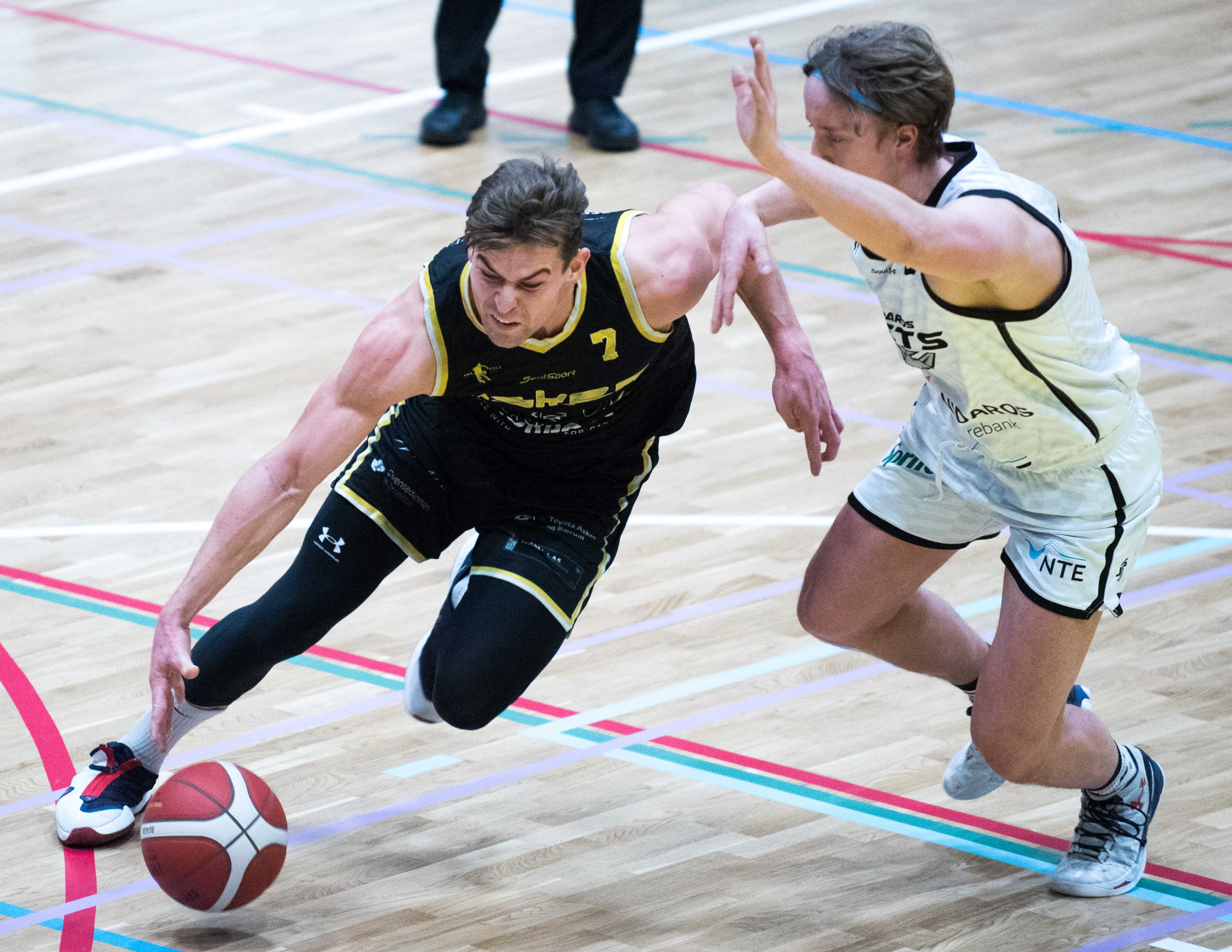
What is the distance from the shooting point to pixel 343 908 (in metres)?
3.65

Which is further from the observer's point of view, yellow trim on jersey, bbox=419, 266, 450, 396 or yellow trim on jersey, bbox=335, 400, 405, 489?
yellow trim on jersey, bbox=335, 400, 405, 489

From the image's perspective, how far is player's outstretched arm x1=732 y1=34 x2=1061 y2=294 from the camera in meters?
2.83

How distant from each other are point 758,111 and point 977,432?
2.98 ft

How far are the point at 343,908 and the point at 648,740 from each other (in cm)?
95

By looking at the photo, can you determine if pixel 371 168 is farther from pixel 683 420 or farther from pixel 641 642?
pixel 683 420

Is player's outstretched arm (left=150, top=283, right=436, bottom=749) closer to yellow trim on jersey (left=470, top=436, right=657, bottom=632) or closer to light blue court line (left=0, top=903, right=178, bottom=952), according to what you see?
light blue court line (left=0, top=903, right=178, bottom=952)

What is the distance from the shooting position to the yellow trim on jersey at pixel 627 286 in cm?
360

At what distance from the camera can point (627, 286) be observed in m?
3.59

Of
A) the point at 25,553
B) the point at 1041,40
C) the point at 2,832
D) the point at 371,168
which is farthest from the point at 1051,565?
the point at 1041,40

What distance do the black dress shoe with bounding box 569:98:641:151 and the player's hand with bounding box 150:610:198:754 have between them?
5.57 m

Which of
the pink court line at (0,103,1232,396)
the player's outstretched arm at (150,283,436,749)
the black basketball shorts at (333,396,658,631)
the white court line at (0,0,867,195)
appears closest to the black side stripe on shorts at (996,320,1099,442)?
the black basketball shorts at (333,396,658,631)

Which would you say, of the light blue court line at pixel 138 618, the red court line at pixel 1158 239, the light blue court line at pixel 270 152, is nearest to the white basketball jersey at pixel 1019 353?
the light blue court line at pixel 138 618

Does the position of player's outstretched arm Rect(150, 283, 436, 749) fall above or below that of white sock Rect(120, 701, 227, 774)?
above

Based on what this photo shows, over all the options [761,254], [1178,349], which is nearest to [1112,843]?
[761,254]
